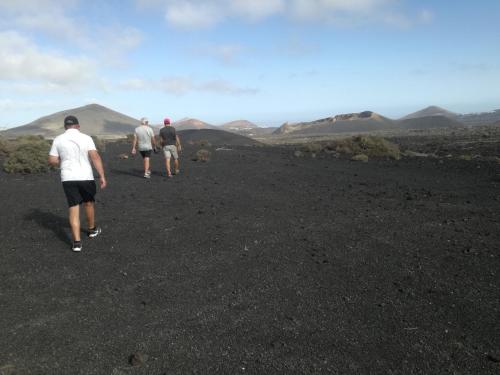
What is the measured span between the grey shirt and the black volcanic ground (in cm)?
290

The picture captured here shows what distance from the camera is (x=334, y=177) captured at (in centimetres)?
1316

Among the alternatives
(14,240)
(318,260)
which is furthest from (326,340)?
(14,240)

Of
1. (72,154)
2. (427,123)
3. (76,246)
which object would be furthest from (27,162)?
(427,123)

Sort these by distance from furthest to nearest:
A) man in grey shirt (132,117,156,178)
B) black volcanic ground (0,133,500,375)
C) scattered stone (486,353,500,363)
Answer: man in grey shirt (132,117,156,178) < black volcanic ground (0,133,500,375) < scattered stone (486,353,500,363)

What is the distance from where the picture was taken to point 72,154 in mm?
A: 5418

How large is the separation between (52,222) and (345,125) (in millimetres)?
121395

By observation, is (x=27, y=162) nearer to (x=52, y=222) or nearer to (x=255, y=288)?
(x=52, y=222)

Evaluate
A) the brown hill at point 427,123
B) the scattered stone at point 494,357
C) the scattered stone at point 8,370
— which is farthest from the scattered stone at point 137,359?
the brown hill at point 427,123

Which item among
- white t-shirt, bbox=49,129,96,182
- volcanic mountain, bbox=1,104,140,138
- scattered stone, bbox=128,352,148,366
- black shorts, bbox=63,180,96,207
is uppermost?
volcanic mountain, bbox=1,104,140,138

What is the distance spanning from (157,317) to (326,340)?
1.63m

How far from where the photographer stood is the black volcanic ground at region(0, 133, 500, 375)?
10.1 ft

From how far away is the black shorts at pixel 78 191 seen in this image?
5.39 m

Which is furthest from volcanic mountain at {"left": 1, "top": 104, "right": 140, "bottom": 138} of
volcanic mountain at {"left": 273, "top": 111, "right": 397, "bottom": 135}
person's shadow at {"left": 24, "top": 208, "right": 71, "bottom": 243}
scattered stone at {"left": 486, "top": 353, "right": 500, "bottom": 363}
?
scattered stone at {"left": 486, "top": 353, "right": 500, "bottom": 363}

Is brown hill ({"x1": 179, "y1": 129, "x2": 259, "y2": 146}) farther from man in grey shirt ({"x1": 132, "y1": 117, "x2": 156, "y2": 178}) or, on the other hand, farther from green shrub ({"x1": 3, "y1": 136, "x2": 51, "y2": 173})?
man in grey shirt ({"x1": 132, "y1": 117, "x2": 156, "y2": 178})
